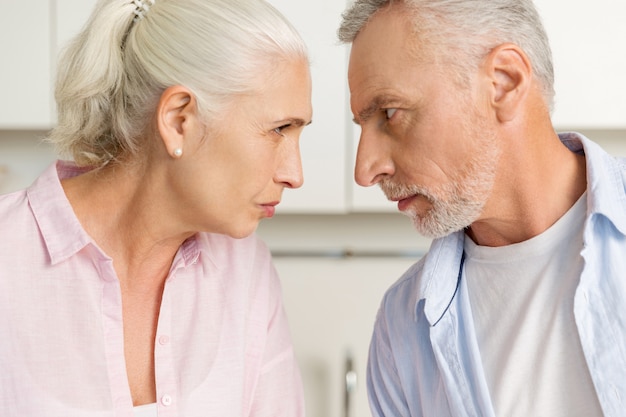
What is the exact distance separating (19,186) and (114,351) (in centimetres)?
101

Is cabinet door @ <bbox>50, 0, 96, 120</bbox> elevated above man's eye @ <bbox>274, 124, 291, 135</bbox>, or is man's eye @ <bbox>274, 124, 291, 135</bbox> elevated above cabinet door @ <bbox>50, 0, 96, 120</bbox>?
cabinet door @ <bbox>50, 0, 96, 120</bbox>

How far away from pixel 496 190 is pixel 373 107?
224 millimetres

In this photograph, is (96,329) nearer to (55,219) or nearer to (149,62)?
(55,219)

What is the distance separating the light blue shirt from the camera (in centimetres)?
120

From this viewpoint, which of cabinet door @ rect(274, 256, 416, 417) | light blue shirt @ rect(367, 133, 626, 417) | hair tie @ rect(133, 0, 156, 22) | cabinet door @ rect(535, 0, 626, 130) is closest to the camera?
light blue shirt @ rect(367, 133, 626, 417)

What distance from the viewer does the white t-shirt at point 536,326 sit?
1.24 m

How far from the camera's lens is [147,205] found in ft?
4.33

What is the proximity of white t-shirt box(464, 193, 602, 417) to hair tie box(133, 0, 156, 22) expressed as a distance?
0.65 m

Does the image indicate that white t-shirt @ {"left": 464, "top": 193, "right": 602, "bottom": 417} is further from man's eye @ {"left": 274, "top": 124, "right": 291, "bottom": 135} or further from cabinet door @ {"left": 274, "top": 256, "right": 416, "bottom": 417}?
cabinet door @ {"left": 274, "top": 256, "right": 416, "bottom": 417}

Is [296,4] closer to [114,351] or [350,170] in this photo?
[350,170]

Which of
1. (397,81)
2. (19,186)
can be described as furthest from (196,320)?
(19,186)

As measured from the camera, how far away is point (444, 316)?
4.44ft

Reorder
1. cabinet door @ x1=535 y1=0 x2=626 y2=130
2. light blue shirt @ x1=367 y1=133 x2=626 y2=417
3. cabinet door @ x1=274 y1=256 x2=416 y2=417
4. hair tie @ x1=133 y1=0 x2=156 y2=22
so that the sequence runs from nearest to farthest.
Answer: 1. light blue shirt @ x1=367 y1=133 x2=626 y2=417
2. hair tie @ x1=133 y1=0 x2=156 y2=22
3. cabinet door @ x1=535 y1=0 x2=626 y2=130
4. cabinet door @ x1=274 y1=256 x2=416 y2=417

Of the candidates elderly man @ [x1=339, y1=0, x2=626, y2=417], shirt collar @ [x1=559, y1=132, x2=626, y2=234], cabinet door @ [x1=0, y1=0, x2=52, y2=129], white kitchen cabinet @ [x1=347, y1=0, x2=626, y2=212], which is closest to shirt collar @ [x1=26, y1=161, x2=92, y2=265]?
elderly man @ [x1=339, y1=0, x2=626, y2=417]
